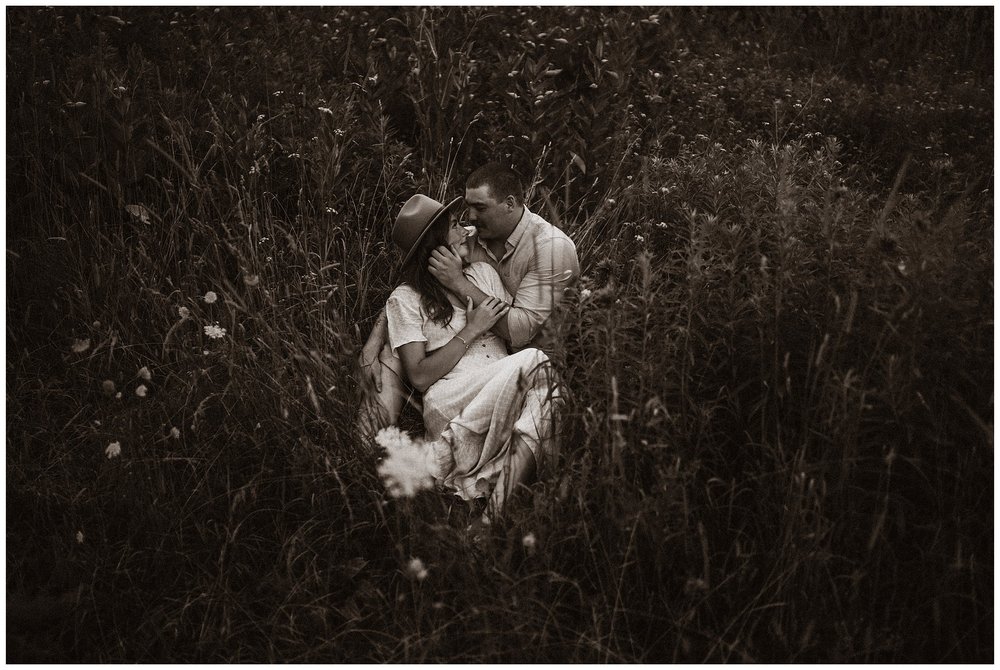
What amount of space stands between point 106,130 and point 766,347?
328 cm

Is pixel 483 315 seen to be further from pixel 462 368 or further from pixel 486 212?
pixel 486 212

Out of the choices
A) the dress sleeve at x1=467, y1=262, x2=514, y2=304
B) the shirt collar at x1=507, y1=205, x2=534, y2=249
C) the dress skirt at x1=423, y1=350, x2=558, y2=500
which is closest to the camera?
the dress skirt at x1=423, y1=350, x2=558, y2=500

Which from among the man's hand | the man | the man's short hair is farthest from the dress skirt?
the man's short hair

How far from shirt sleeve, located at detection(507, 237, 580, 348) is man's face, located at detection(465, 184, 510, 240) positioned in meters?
0.19

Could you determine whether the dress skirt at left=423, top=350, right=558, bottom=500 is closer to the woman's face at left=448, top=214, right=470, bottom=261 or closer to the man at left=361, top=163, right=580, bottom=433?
the man at left=361, top=163, right=580, bottom=433

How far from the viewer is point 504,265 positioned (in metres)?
3.88

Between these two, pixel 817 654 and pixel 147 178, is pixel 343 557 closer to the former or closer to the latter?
pixel 817 654

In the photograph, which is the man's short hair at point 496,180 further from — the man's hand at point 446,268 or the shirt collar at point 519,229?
the man's hand at point 446,268

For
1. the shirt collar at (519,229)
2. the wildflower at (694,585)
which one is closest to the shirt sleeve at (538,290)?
the shirt collar at (519,229)

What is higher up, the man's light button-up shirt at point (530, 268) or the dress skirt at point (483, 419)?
the man's light button-up shirt at point (530, 268)

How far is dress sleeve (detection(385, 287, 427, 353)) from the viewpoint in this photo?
340 cm

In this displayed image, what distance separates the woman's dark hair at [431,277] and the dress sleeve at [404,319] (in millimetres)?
46

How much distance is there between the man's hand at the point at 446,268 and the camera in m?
3.46

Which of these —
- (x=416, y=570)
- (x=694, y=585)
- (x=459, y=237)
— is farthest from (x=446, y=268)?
(x=694, y=585)
